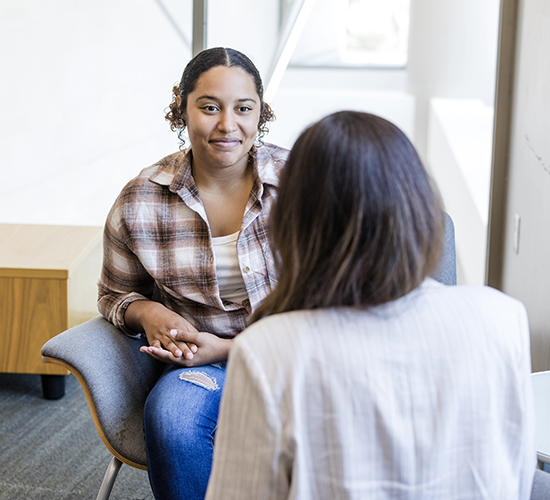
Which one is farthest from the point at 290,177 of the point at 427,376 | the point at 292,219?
the point at 427,376

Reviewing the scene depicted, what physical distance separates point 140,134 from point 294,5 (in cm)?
75

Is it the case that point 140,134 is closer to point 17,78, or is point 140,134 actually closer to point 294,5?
point 17,78

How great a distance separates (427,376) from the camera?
0.64 m

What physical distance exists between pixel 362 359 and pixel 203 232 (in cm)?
77

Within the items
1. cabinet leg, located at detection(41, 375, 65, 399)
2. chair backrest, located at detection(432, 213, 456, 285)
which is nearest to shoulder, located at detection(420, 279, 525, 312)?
chair backrest, located at detection(432, 213, 456, 285)

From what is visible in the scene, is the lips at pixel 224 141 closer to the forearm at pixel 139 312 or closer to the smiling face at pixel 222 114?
the smiling face at pixel 222 114

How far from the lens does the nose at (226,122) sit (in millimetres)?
1315

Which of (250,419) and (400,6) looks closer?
(250,419)

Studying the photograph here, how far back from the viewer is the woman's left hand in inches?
49.4

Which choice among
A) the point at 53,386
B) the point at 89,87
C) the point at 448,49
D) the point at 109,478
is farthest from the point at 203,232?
the point at 448,49

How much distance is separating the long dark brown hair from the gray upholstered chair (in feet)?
2.17

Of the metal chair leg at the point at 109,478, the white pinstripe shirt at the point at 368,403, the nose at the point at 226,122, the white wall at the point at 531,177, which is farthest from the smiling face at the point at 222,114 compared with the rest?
the white wall at the point at 531,177

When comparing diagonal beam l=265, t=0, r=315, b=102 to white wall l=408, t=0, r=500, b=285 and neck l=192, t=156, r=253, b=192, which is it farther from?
neck l=192, t=156, r=253, b=192

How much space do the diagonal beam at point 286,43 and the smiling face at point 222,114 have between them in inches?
40.6
